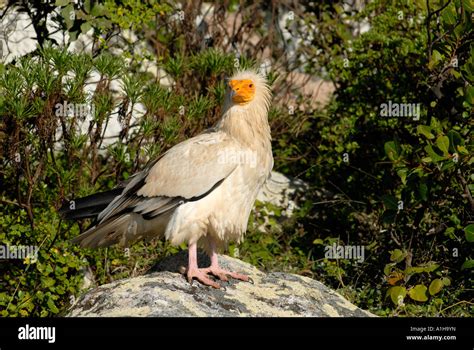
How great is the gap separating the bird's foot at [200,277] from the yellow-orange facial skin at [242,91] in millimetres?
1234

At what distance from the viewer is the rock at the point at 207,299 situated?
4938 mm

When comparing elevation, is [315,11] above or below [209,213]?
above

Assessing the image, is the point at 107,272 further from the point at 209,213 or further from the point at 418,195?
the point at 418,195

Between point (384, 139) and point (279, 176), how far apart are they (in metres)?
1.31

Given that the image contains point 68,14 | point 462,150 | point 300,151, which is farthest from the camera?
point 300,151

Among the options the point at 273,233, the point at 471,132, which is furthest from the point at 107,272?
the point at 471,132

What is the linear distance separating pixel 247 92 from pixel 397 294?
1881 mm

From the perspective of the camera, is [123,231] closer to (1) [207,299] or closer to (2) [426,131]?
(1) [207,299]

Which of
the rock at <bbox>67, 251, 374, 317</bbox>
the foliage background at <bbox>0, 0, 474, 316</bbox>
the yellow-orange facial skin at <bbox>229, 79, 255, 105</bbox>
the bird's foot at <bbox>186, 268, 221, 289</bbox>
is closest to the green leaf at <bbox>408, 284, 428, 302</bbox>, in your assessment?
the foliage background at <bbox>0, 0, 474, 316</bbox>

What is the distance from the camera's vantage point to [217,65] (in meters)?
7.37

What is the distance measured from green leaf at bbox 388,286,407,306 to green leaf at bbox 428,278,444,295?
0.20 m

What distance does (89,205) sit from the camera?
5.92 metres

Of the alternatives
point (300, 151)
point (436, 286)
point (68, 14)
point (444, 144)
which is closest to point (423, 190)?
point (444, 144)

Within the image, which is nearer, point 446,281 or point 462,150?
point 462,150
